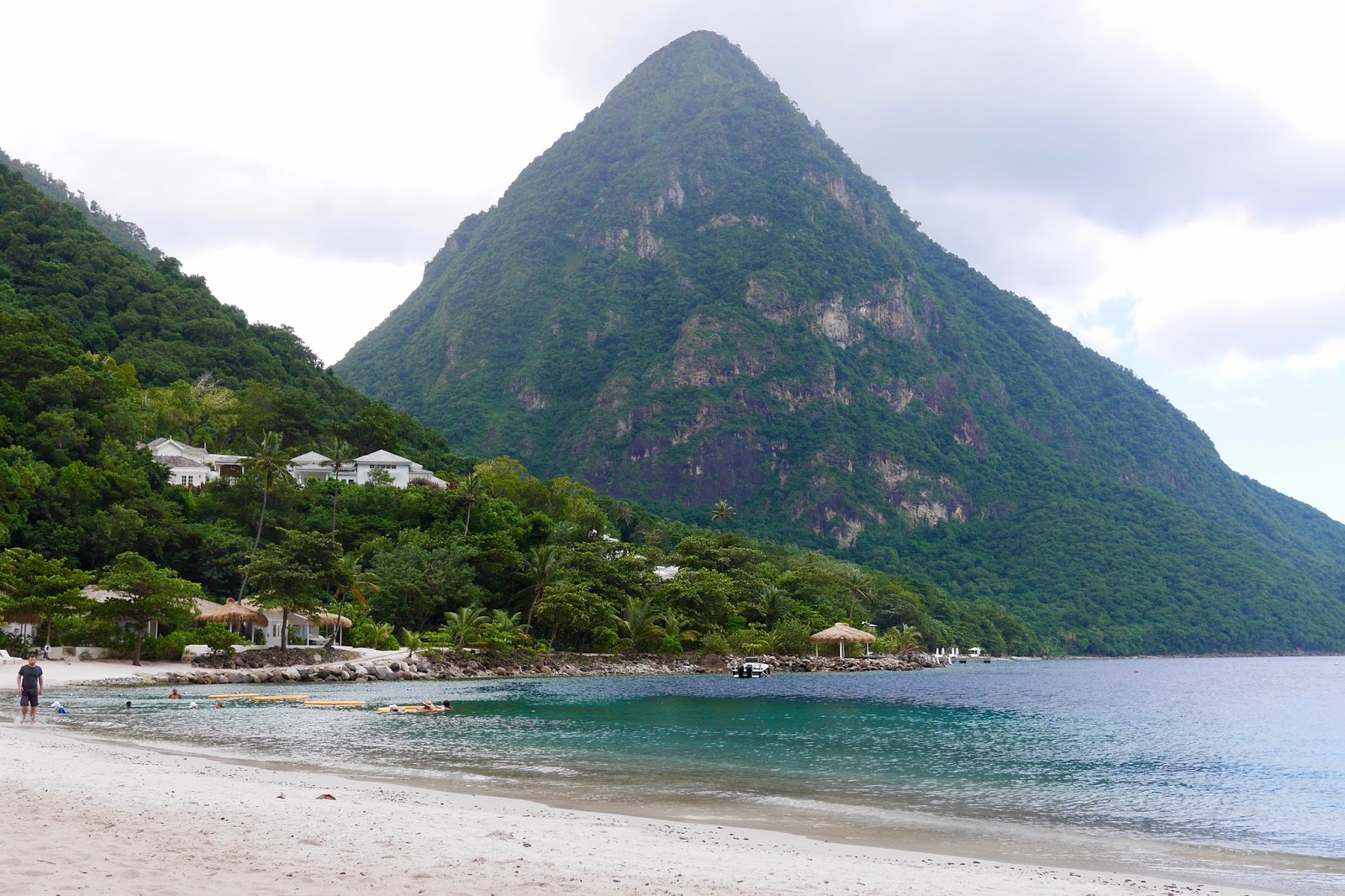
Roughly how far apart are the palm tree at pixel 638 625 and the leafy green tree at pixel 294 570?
27147mm

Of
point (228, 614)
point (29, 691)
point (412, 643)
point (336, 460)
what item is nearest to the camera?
point (29, 691)

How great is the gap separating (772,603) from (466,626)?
35.5 m

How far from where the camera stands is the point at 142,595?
50.8 m

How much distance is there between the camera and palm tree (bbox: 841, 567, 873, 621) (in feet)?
376

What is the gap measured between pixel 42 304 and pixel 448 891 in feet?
377

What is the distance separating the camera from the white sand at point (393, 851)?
9.88 m

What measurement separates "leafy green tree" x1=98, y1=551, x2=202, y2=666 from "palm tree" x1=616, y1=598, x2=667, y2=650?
35781mm

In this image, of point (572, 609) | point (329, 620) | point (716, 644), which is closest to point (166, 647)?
point (329, 620)

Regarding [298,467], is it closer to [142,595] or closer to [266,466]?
[266,466]

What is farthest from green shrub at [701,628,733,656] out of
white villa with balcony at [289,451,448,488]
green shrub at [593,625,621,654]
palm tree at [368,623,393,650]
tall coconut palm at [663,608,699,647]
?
white villa with balcony at [289,451,448,488]

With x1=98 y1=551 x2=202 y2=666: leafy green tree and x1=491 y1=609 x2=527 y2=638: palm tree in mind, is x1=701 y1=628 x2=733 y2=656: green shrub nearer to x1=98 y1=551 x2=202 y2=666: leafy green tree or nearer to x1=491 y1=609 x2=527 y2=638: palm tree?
x1=491 y1=609 x2=527 y2=638: palm tree

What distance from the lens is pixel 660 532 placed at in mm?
130000

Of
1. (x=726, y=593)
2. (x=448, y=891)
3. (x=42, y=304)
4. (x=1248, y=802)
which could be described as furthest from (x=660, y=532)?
(x=448, y=891)

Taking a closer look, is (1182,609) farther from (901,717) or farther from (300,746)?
(300,746)
